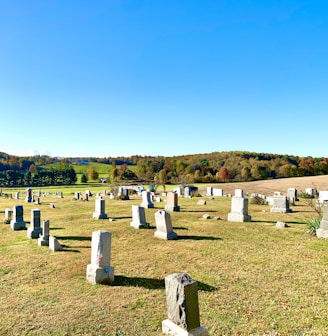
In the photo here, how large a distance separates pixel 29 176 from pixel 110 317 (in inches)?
3202

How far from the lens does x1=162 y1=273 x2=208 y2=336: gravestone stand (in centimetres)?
456

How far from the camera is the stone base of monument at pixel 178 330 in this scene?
14.8ft

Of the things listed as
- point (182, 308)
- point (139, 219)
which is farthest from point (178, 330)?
point (139, 219)

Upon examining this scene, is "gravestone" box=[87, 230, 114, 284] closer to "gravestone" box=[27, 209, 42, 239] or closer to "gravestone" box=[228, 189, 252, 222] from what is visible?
"gravestone" box=[27, 209, 42, 239]

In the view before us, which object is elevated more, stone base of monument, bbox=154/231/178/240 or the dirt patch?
the dirt patch

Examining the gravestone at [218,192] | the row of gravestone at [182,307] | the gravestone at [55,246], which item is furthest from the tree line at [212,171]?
the row of gravestone at [182,307]

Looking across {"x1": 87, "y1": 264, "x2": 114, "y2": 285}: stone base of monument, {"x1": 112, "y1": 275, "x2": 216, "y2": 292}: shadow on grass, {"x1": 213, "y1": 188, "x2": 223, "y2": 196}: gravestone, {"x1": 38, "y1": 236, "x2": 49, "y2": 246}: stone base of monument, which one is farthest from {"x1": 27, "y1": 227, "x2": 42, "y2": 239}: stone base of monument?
{"x1": 213, "y1": 188, "x2": 223, "y2": 196}: gravestone

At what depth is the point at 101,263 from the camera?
25.3 ft

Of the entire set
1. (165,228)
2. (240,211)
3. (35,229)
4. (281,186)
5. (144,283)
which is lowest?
(144,283)

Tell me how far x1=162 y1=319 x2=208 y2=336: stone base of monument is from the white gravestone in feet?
39.4

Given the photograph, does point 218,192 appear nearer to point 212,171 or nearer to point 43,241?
point 43,241

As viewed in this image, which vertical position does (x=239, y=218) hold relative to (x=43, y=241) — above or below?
above

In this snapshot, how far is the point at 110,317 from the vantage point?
18.7 feet

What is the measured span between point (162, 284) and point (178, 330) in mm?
2778
